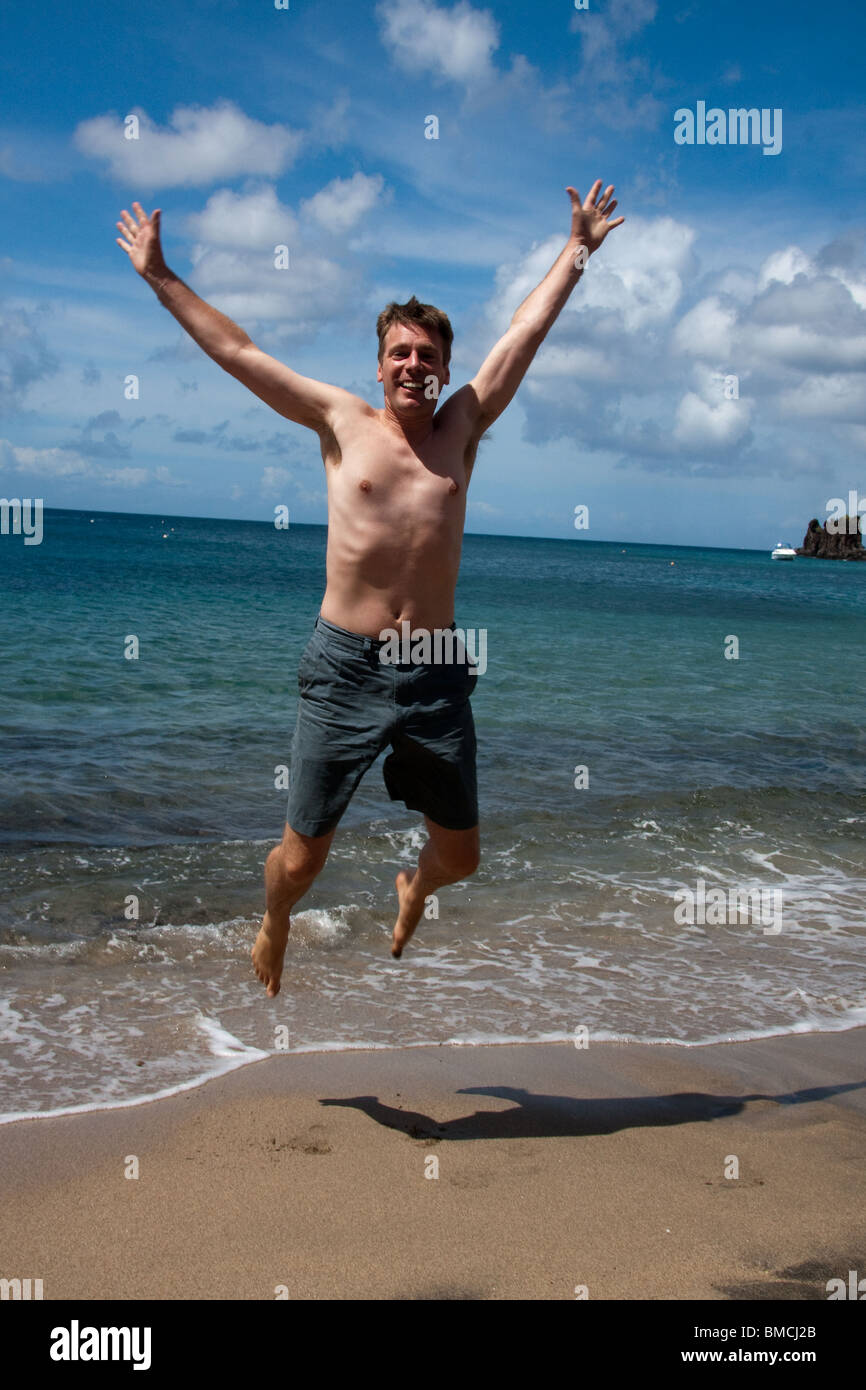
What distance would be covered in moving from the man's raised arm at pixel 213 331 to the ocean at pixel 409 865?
2896 millimetres

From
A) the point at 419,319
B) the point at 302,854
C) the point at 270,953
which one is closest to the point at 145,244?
the point at 419,319

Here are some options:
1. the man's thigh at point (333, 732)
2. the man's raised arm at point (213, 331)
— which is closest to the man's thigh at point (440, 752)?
the man's thigh at point (333, 732)

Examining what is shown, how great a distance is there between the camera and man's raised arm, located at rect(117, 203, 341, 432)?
415cm

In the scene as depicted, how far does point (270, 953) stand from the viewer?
182 inches

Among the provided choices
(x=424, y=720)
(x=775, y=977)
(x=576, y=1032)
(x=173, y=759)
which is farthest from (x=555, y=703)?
(x=424, y=720)

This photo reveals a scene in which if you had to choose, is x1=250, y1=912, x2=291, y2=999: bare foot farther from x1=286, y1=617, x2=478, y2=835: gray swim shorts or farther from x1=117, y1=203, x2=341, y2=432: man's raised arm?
x1=117, y1=203, x2=341, y2=432: man's raised arm

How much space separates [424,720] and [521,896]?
3.50 m

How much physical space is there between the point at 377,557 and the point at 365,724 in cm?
66

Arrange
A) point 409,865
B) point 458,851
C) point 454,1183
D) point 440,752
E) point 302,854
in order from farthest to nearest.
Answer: point 409,865, point 458,851, point 302,854, point 440,752, point 454,1183

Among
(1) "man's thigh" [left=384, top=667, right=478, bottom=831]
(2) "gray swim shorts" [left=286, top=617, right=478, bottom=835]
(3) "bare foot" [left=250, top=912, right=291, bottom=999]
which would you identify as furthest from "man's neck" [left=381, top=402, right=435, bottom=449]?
(3) "bare foot" [left=250, top=912, right=291, bottom=999]

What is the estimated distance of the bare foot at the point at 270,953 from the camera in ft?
15.1

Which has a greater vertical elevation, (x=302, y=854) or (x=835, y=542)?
(x=835, y=542)

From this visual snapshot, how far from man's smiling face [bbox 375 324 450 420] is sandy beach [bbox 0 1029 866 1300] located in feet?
9.25

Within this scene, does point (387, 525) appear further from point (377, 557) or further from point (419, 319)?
point (419, 319)
